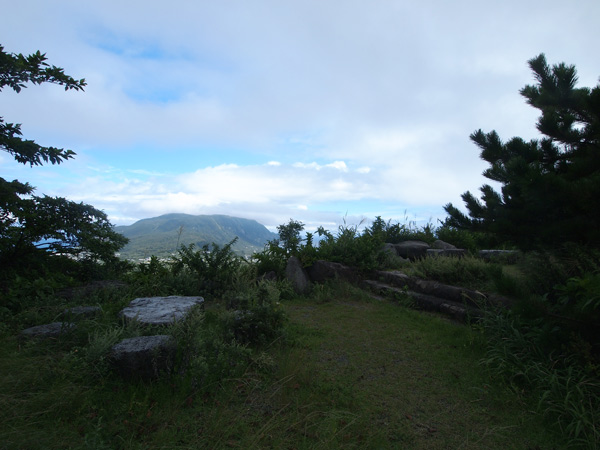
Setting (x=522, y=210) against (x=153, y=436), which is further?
(x=522, y=210)

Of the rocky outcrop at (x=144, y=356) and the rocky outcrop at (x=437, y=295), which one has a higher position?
the rocky outcrop at (x=437, y=295)

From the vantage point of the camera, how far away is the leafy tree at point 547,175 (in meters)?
2.48

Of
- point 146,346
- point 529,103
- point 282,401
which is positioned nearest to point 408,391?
point 282,401

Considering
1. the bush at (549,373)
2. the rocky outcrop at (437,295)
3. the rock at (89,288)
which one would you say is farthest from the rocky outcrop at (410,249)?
the rock at (89,288)

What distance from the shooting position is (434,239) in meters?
9.75

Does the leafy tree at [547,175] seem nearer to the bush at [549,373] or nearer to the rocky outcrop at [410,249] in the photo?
the bush at [549,373]

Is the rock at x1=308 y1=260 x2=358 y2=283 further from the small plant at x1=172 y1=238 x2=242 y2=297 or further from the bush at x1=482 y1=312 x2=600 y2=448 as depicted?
the bush at x1=482 y1=312 x2=600 y2=448

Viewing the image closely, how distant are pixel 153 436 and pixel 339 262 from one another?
565 centimetres

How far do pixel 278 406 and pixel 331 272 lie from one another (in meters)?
4.57

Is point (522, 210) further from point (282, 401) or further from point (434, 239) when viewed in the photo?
point (434, 239)

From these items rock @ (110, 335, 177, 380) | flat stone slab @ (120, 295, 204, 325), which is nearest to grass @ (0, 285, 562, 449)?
rock @ (110, 335, 177, 380)

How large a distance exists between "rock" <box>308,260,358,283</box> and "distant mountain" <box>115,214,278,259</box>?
A: 1754mm

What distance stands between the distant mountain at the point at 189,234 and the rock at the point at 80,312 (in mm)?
2363

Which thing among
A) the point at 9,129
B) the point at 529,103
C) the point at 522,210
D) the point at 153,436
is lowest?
the point at 153,436
